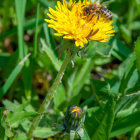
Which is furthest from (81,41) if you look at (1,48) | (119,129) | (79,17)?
(1,48)

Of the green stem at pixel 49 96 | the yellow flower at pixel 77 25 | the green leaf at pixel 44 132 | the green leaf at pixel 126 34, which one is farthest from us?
the green leaf at pixel 126 34

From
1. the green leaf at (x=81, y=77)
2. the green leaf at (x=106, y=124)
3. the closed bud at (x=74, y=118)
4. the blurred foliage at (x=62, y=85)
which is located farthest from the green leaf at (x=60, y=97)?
the green leaf at (x=106, y=124)

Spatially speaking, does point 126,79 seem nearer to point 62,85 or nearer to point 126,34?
point 62,85

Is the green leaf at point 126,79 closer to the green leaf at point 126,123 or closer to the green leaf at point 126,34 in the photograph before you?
the green leaf at point 126,123

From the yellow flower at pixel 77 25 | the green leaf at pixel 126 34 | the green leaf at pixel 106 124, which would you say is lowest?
the green leaf at pixel 106 124

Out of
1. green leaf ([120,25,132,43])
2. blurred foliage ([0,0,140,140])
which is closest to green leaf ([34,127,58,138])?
blurred foliage ([0,0,140,140])

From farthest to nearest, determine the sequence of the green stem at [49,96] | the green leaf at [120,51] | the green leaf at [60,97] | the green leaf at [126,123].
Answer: the green leaf at [120,51] → the green leaf at [60,97] → the green leaf at [126,123] → the green stem at [49,96]

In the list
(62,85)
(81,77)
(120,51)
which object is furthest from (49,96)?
(120,51)

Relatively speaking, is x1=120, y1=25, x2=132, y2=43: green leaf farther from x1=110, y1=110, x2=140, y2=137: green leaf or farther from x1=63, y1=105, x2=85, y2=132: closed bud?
x1=63, y1=105, x2=85, y2=132: closed bud
